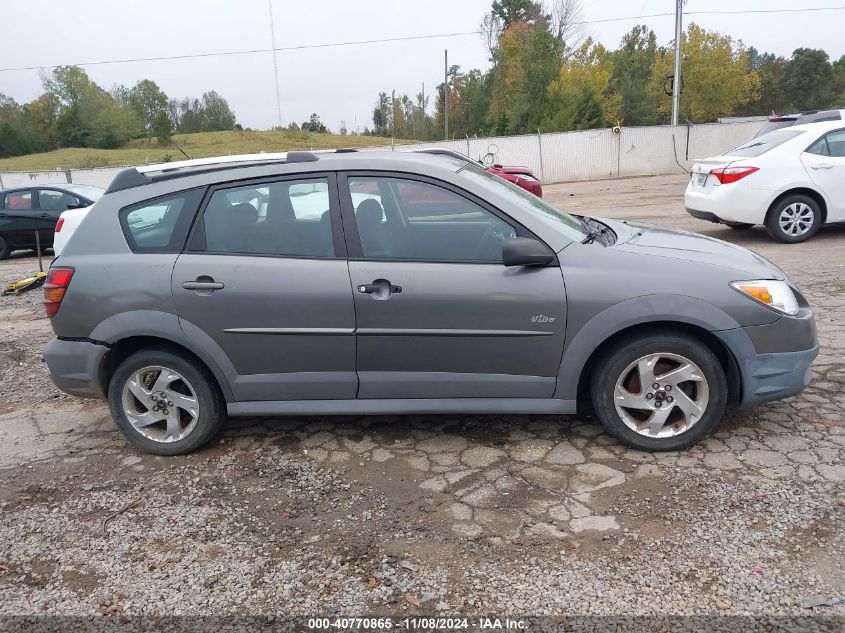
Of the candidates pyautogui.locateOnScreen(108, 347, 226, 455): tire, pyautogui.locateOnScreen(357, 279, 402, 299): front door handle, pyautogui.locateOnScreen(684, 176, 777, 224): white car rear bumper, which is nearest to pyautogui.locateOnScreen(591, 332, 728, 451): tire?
pyautogui.locateOnScreen(357, 279, 402, 299): front door handle

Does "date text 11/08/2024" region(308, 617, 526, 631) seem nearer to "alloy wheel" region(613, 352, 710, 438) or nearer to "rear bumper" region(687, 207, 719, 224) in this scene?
"alloy wheel" region(613, 352, 710, 438)

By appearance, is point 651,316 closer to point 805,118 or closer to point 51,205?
point 805,118

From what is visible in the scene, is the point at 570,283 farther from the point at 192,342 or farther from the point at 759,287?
the point at 192,342

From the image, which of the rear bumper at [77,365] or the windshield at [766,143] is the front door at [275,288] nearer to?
the rear bumper at [77,365]

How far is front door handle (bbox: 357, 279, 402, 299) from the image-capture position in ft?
11.0

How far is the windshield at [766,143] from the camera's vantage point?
26.8 feet

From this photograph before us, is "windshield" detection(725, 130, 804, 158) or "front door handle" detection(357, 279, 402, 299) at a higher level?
"windshield" detection(725, 130, 804, 158)

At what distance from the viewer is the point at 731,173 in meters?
8.15

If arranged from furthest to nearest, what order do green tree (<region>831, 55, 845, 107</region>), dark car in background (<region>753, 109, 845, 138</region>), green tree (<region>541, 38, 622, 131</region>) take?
green tree (<region>831, 55, 845, 107</region>) → green tree (<region>541, 38, 622, 131</region>) → dark car in background (<region>753, 109, 845, 138</region>)

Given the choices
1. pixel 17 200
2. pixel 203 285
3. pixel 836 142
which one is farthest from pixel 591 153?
pixel 203 285

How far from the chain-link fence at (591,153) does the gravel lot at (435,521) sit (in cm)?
2266

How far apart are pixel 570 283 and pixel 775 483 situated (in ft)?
4.52

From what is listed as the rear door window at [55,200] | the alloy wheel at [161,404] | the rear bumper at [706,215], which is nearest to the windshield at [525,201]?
the alloy wheel at [161,404]

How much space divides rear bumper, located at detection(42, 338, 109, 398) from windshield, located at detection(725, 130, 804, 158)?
8.03 meters
